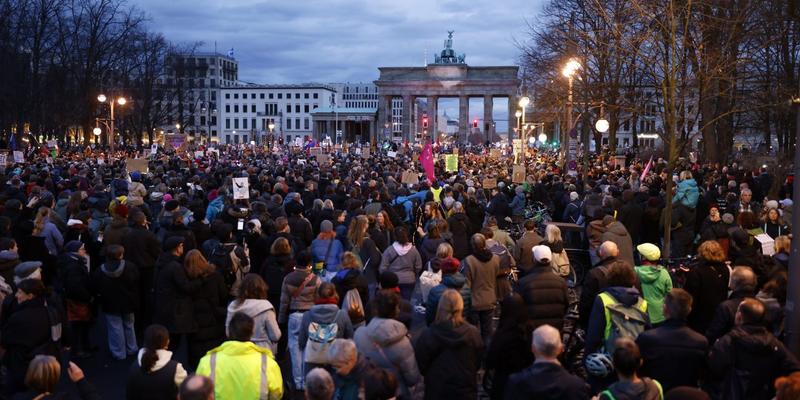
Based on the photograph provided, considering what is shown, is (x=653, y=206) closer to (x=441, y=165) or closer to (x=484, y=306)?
(x=484, y=306)

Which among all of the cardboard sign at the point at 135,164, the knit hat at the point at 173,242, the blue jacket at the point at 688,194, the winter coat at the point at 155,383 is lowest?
the winter coat at the point at 155,383

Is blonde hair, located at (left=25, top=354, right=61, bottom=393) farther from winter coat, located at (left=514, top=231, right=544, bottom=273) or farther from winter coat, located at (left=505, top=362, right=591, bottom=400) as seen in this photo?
winter coat, located at (left=514, top=231, right=544, bottom=273)

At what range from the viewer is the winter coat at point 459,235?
13.1m

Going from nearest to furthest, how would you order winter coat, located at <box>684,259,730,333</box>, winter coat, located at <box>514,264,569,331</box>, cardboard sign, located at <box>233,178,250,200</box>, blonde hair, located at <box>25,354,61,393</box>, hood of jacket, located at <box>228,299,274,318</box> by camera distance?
blonde hair, located at <box>25,354,61,393</box> → hood of jacket, located at <box>228,299,274,318</box> → winter coat, located at <box>514,264,569,331</box> → winter coat, located at <box>684,259,730,333</box> → cardboard sign, located at <box>233,178,250,200</box>

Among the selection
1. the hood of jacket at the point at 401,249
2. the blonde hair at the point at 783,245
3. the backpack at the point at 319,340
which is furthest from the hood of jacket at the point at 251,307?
the blonde hair at the point at 783,245

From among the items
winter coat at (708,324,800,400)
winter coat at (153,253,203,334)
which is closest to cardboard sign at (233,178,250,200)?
winter coat at (153,253,203,334)

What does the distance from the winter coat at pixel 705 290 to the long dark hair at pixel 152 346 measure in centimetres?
535

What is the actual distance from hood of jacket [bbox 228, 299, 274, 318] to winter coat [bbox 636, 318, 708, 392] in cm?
323

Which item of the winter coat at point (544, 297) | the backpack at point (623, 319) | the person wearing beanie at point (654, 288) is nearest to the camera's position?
the backpack at point (623, 319)

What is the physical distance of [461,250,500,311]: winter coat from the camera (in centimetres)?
898

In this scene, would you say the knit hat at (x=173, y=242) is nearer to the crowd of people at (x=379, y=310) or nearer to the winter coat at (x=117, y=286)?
the crowd of people at (x=379, y=310)

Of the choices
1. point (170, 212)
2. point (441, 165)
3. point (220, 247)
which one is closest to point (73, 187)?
point (170, 212)

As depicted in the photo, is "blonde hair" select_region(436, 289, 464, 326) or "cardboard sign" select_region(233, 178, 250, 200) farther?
"cardboard sign" select_region(233, 178, 250, 200)

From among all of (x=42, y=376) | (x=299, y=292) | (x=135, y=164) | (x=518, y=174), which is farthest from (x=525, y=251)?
(x=135, y=164)
